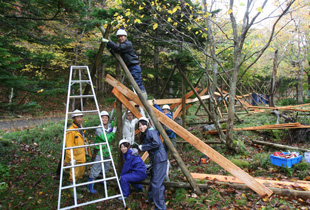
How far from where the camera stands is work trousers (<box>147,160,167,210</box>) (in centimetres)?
383

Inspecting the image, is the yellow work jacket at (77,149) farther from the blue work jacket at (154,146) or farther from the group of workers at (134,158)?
the blue work jacket at (154,146)

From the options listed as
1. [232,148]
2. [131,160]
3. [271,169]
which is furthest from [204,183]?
[232,148]

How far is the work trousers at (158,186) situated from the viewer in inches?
151

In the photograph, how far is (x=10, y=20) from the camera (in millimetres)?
5598

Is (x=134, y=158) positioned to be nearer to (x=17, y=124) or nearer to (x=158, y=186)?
(x=158, y=186)

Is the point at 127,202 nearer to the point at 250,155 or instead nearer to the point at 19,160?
the point at 19,160

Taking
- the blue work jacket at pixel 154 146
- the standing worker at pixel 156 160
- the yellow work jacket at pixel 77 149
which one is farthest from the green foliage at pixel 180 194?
the yellow work jacket at pixel 77 149

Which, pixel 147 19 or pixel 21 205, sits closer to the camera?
pixel 21 205

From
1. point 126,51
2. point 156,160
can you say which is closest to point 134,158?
point 156,160

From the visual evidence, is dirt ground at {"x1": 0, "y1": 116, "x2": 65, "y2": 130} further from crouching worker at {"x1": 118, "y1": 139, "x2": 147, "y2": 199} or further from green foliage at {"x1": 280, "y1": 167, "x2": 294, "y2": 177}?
green foliage at {"x1": 280, "y1": 167, "x2": 294, "y2": 177}

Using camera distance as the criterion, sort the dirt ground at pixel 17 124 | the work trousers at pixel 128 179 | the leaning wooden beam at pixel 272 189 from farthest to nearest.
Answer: the dirt ground at pixel 17 124 → the work trousers at pixel 128 179 → the leaning wooden beam at pixel 272 189

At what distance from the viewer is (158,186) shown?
3.89 m

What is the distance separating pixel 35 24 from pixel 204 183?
6.54m

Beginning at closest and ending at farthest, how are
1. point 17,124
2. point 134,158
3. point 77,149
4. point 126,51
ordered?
point 134,158, point 77,149, point 126,51, point 17,124
